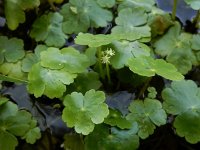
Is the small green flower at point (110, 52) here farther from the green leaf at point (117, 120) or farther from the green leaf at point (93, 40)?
the green leaf at point (117, 120)

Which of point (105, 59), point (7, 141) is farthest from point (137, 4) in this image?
point (7, 141)

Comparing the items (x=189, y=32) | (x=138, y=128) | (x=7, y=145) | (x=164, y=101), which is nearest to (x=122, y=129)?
(x=138, y=128)

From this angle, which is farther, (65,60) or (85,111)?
(65,60)

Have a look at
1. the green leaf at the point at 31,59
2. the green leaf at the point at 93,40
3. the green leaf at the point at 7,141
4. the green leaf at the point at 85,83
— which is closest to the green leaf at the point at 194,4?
the green leaf at the point at 93,40

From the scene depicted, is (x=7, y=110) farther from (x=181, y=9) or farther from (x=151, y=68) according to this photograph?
(x=181, y=9)

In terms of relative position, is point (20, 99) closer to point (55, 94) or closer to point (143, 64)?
point (55, 94)

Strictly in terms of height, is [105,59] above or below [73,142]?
above
